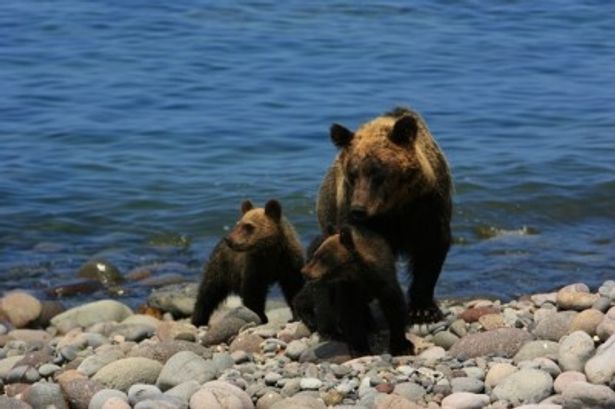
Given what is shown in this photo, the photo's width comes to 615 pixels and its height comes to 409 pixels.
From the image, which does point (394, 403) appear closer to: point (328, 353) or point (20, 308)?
point (328, 353)

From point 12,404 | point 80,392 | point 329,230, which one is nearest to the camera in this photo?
point 12,404

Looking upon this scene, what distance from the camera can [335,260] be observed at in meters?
8.69

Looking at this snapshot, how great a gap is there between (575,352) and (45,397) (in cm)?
284

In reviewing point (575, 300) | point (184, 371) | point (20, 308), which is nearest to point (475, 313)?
point (575, 300)

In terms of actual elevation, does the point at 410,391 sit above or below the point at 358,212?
below

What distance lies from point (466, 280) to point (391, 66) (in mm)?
9768

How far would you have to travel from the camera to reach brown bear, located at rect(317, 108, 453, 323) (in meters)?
8.92

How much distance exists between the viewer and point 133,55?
22.6 m

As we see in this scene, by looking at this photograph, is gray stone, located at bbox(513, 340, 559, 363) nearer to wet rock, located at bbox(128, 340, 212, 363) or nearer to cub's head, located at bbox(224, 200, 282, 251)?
wet rock, located at bbox(128, 340, 212, 363)

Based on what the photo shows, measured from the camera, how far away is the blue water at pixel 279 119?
1398 cm

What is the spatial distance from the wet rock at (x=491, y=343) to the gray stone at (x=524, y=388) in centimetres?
76

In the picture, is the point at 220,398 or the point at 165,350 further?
the point at 165,350

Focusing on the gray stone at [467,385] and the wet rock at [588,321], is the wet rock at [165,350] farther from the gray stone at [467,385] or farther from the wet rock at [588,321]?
the wet rock at [588,321]

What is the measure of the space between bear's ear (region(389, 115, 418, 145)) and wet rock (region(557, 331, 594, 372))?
5.17ft
